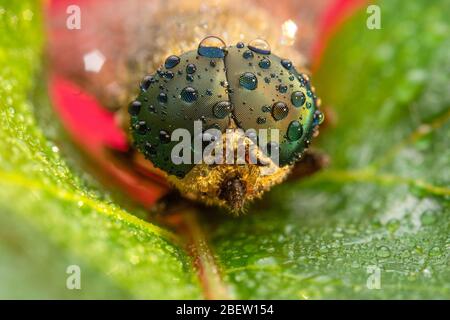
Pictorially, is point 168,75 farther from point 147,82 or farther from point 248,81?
point 248,81

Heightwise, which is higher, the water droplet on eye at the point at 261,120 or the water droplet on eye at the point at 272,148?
the water droplet on eye at the point at 261,120

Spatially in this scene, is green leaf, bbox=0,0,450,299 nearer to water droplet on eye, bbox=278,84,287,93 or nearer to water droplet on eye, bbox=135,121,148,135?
water droplet on eye, bbox=135,121,148,135

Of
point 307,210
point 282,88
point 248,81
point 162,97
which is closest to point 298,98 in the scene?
point 282,88

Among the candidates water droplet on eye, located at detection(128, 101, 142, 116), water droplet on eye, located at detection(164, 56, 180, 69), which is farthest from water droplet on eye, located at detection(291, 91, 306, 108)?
water droplet on eye, located at detection(128, 101, 142, 116)

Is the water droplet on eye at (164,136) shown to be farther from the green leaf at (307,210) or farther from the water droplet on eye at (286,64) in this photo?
the water droplet on eye at (286,64)

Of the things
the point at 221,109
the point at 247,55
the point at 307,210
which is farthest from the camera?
the point at 307,210

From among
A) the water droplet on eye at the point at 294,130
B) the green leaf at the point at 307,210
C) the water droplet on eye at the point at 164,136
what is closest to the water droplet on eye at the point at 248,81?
the water droplet on eye at the point at 294,130
